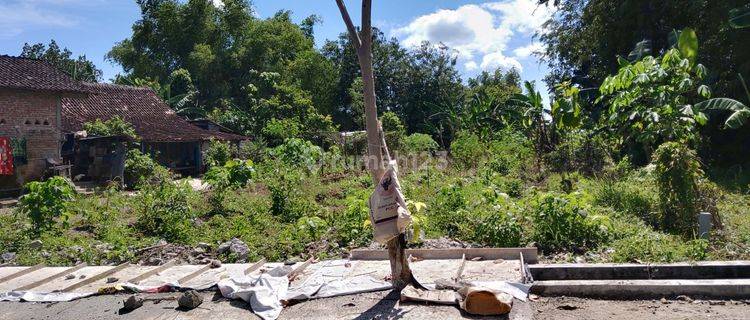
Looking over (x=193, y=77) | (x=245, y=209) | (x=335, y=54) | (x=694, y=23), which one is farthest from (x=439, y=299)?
(x=193, y=77)

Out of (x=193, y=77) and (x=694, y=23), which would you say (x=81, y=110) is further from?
(x=694, y=23)

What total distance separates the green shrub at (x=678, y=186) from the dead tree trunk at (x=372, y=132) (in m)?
4.01

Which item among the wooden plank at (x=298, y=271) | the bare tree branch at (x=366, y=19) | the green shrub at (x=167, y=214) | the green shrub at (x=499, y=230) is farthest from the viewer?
the green shrub at (x=167, y=214)

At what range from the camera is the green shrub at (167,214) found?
9.16 m

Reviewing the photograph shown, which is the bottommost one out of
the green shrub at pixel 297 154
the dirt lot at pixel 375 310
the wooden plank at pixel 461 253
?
the dirt lot at pixel 375 310

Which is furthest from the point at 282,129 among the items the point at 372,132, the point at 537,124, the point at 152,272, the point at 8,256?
the point at 372,132

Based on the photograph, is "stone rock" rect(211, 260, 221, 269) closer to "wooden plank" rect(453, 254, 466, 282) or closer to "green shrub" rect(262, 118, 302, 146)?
"wooden plank" rect(453, 254, 466, 282)

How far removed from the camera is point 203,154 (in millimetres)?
26125

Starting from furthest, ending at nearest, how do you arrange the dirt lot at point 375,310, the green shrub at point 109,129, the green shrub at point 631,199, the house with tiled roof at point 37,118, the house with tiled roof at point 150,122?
1. the house with tiled roof at point 150,122
2. the green shrub at point 109,129
3. the house with tiled roof at point 37,118
4. the green shrub at point 631,199
5. the dirt lot at point 375,310

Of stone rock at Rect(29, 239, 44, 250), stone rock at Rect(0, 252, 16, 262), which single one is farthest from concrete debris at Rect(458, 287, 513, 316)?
stone rock at Rect(29, 239, 44, 250)

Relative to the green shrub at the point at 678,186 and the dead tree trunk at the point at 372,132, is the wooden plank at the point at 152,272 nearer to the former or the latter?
the dead tree trunk at the point at 372,132

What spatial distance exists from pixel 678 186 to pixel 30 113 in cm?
1844

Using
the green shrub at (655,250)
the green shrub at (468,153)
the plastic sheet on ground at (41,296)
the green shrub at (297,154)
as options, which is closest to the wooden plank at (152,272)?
the plastic sheet on ground at (41,296)

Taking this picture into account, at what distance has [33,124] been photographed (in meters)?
18.8
